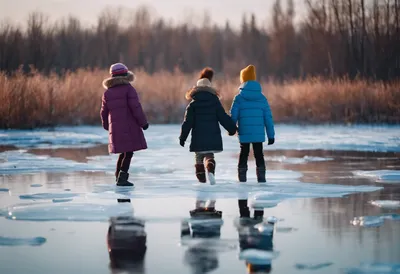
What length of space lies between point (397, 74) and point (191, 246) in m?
21.2

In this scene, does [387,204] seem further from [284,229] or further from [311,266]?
[311,266]

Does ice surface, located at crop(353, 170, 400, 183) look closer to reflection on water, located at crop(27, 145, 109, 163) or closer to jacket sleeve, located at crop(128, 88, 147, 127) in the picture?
jacket sleeve, located at crop(128, 88, 147, 127)

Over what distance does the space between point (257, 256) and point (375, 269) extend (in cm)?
80

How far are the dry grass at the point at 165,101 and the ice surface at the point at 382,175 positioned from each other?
1048 cm

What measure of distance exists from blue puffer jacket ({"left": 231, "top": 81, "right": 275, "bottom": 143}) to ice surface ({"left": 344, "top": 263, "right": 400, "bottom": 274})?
14.5 ft

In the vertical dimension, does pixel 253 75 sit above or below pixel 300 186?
above

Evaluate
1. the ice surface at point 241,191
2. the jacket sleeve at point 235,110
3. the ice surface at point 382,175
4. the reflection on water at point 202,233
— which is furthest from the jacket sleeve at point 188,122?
the ice surface at point 382,175

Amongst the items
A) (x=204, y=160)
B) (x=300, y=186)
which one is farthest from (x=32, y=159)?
(x=300, y=186)

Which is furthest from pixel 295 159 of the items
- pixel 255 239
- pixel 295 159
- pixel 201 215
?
pixel 255 239

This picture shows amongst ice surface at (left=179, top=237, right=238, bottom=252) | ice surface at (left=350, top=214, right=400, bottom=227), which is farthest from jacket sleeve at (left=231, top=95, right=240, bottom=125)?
ice surface at (left=179, top=237, right=238, bottom=252)

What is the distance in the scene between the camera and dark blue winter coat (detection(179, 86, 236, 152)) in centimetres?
932

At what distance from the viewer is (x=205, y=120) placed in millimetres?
9367

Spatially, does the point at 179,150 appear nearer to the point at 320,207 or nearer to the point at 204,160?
the point at 204,160

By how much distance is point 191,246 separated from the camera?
222 inches
